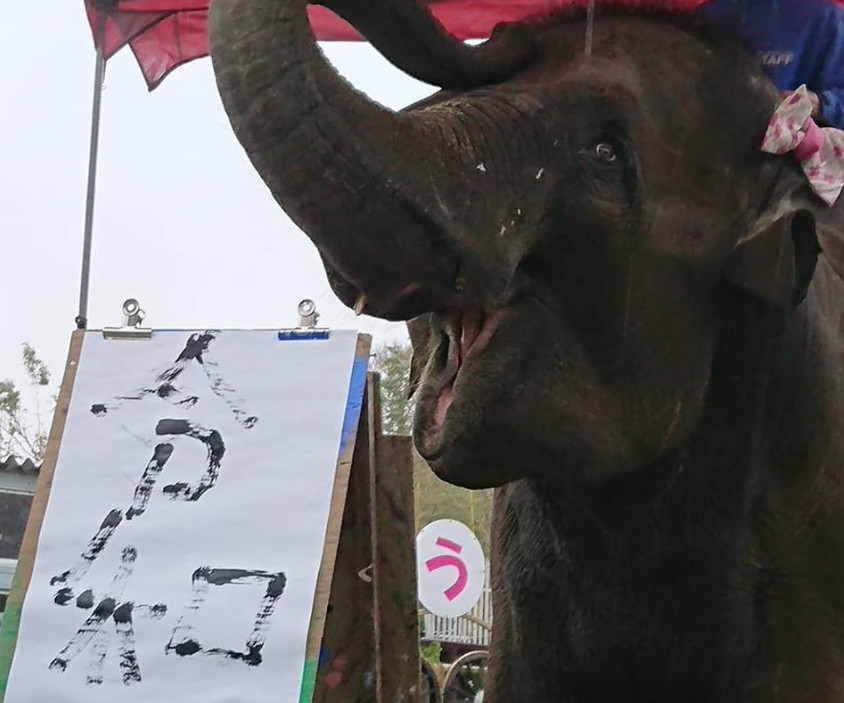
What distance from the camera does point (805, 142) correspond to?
118 centimetres

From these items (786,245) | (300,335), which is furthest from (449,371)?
(300,335)

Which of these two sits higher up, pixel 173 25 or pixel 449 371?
pixel 173 25

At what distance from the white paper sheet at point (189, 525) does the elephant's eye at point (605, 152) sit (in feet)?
3.20

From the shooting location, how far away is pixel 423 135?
0.98 meters

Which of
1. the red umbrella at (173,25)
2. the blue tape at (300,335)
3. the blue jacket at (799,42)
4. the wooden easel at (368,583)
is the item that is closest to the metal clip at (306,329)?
the blue tape at (300,335)

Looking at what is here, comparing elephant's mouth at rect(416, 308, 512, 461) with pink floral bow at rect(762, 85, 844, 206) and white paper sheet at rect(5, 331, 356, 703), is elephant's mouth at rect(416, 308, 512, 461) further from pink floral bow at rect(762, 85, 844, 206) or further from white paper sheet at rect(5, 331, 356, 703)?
white paper sheet at rect(5, 331, 356, 703)

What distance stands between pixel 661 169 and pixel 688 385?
18 centimetres

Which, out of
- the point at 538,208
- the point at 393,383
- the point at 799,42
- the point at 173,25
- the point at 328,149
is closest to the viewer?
the point at 328,149

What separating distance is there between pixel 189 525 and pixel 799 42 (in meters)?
1.19

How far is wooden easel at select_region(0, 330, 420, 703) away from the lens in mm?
1934

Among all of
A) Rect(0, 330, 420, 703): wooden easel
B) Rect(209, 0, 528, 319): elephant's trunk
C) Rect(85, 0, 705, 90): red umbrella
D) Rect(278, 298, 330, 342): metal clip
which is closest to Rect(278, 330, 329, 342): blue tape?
Rect(278, 298, 330, 342): metal clip

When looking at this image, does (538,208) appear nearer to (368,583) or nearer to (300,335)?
(368,583)

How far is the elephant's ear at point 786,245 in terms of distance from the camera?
45.0 inches

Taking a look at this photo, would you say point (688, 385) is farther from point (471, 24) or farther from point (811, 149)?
point (471, 24)
